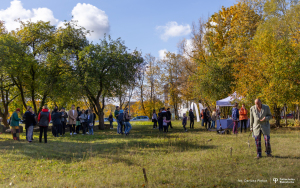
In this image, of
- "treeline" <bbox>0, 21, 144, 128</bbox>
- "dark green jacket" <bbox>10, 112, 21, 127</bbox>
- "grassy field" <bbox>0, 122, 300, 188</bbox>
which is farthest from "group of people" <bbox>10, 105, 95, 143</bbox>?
"treeline" <bbox>0, 21, 144, 128</bbox>

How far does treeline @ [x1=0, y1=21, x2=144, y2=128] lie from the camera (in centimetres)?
2120

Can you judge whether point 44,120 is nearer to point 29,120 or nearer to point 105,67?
point 29,120

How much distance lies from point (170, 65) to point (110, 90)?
1068 inches

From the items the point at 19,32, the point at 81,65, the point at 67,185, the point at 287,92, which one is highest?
the point at 19,32

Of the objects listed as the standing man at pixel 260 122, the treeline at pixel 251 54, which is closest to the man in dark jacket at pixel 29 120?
the standing man at pixel 260 122

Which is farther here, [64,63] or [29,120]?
[64,63]

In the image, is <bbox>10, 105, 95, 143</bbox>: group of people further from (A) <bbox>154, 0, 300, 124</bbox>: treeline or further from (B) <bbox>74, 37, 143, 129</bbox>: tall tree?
(A) <bbox>154, 0, 300, 124</bbox>: treeline

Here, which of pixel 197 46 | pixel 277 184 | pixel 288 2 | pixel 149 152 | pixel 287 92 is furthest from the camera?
pixel 197 46

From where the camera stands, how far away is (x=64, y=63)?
22438 mm

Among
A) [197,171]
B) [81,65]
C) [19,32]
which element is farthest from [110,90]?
[197,171]

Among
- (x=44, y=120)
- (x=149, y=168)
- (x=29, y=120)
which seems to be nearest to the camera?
(x=149, y=168)

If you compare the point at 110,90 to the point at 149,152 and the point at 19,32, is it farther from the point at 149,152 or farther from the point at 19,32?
the point at 149,152

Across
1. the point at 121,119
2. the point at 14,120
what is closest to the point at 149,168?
the point at 121,119

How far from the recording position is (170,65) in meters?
49.1
